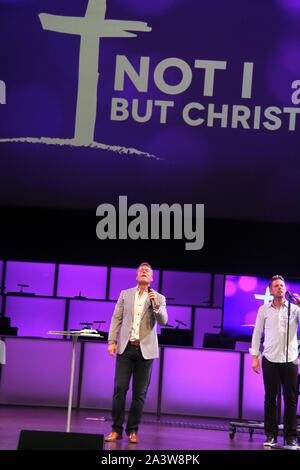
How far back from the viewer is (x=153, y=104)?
352 inches

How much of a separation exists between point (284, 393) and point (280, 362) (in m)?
0.28

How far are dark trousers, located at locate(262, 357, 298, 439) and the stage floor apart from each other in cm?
25

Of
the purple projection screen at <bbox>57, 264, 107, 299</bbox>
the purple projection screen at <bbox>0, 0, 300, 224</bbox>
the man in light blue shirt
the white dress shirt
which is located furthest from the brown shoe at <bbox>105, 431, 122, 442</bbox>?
the purple projection screen at <bbox>57, 264, 107, 299</bbox>

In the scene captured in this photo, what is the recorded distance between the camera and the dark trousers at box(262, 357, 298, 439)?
19.0ft

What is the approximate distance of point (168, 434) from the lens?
21.0 ft

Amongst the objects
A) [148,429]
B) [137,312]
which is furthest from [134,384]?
[148,429]

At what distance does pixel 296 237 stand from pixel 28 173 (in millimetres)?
4236

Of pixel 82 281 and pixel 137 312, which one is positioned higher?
pixel 82 281

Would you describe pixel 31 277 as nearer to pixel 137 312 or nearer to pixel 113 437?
pixel 137 312

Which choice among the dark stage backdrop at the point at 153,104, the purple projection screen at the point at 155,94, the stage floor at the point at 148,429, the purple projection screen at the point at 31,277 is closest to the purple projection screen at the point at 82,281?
the purple projection screen at the point at 31,277

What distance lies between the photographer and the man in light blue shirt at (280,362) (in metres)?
5.80

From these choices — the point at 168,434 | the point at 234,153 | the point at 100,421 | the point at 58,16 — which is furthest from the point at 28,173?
the point at 168,434

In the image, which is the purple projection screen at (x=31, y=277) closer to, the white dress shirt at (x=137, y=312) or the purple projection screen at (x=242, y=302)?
the purple projection screen at (x=242, y=302)

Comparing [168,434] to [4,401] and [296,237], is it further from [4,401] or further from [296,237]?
[296,237]
